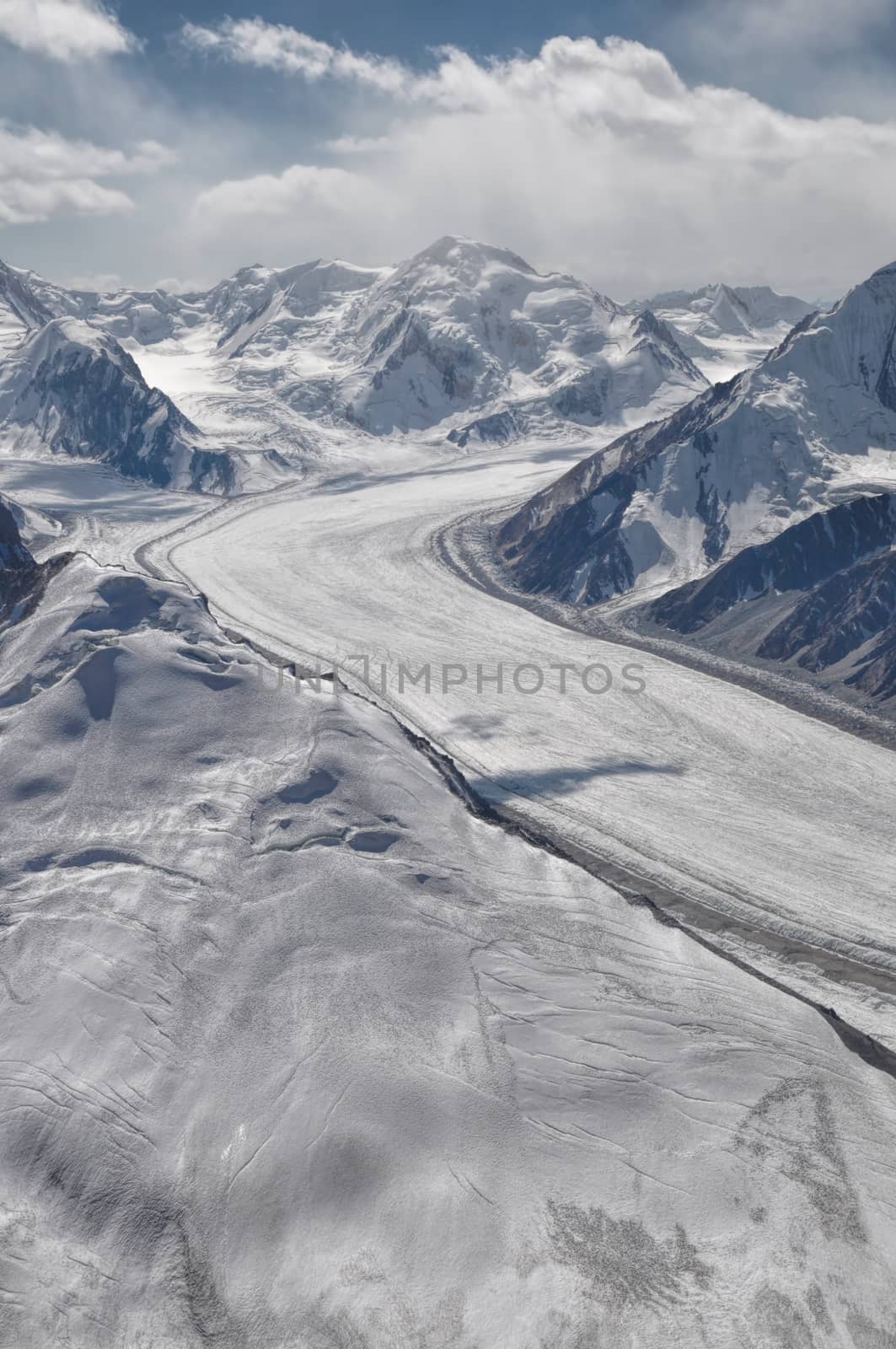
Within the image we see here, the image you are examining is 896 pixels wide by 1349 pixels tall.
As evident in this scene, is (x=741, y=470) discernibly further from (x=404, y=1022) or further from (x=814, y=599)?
(x=404, y=1022)

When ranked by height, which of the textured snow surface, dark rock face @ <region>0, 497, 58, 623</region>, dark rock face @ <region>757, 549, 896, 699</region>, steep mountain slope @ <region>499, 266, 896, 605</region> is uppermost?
steep mountain slope @ <region>499, 266, 896, 605</region>

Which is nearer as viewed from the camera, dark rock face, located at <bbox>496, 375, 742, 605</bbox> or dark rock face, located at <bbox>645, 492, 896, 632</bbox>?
dark rock face, located at <bbox>645, 492, 896, 632</bbox>

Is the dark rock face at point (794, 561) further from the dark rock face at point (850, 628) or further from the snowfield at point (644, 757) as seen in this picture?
the snowfield at point (644, 757)

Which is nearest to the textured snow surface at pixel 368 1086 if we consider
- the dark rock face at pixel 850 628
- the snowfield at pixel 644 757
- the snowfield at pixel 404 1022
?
the snowfield at pixel 404 1022

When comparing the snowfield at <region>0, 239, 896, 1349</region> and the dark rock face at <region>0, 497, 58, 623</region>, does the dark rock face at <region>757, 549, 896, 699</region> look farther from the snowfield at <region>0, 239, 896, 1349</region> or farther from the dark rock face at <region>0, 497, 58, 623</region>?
the dark rock face at <region>0, 497, 58, 623</region>

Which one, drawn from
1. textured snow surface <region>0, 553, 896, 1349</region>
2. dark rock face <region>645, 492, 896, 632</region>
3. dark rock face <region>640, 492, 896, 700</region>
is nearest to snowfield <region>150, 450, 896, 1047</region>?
dark rock face <region>640, 492, 896, 700</region>

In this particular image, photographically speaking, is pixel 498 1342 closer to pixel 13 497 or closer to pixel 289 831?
pixel 289 831
